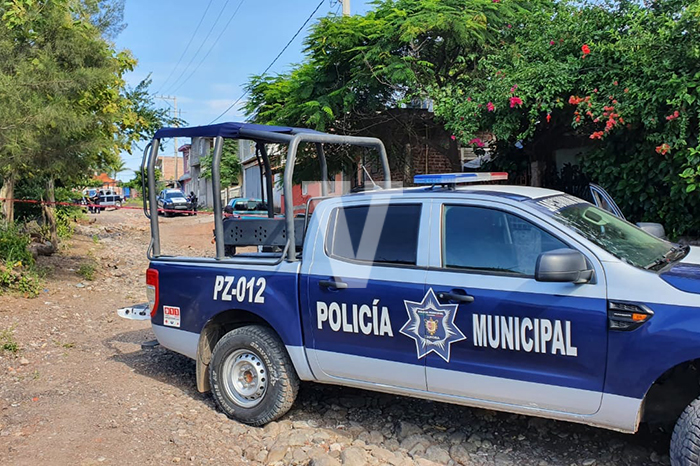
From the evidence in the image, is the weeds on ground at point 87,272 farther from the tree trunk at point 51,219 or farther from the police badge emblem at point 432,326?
the police badge emblem at point 432,326

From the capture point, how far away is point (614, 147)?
324 inches

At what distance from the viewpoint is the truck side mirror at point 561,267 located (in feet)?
10.9

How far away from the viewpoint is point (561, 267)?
3311 mm

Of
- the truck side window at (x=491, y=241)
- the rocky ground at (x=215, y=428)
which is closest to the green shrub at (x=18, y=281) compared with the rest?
the rocky ground at (x=215, y=428)

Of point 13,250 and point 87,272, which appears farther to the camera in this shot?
point 87,272

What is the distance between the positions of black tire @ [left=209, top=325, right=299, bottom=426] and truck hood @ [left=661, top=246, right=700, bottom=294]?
2.75 metres

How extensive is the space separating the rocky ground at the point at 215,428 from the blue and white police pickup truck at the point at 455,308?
0.40 m

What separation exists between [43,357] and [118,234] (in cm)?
1629

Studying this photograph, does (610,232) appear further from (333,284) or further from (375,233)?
(333,284)

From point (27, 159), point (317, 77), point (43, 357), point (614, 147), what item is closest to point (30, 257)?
point (27, 159)

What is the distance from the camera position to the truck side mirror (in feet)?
10.9

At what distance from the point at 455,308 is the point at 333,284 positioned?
Result: 3.11 ft

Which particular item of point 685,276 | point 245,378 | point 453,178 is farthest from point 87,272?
point 685,276

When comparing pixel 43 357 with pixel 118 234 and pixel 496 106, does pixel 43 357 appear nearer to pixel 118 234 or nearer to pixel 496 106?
pixel 496 106
